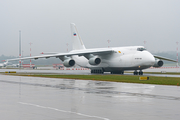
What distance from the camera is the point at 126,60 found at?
43719 mm

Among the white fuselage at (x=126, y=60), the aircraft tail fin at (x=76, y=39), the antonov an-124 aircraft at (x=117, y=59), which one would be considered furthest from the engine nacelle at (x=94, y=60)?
the aircraft tail fin at (x=76, y=39)

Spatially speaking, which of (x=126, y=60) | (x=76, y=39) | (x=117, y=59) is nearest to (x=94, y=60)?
(x=117, y=59)

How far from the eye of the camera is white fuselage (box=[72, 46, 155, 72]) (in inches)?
1646

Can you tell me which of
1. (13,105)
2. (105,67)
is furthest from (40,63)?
(13,105)

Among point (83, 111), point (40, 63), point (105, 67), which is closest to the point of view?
point (83, 111)

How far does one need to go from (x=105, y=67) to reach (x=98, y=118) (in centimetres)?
3923

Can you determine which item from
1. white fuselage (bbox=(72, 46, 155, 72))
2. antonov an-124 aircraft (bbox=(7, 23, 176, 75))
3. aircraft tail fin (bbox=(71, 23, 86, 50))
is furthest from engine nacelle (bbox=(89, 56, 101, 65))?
aircraft tail fin (bbox=(71, 23, 86, 50))

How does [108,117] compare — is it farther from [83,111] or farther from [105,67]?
[105,67]

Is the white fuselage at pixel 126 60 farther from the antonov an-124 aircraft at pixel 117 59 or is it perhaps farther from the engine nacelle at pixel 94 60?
the engine nacelle at pixel 94 60

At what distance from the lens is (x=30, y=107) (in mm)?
11070

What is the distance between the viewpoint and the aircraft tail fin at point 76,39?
56.2m

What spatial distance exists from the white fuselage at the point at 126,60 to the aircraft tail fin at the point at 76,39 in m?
7.20

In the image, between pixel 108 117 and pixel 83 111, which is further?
pixel 83 111

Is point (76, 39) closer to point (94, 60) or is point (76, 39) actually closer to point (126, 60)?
point (94, 60)
